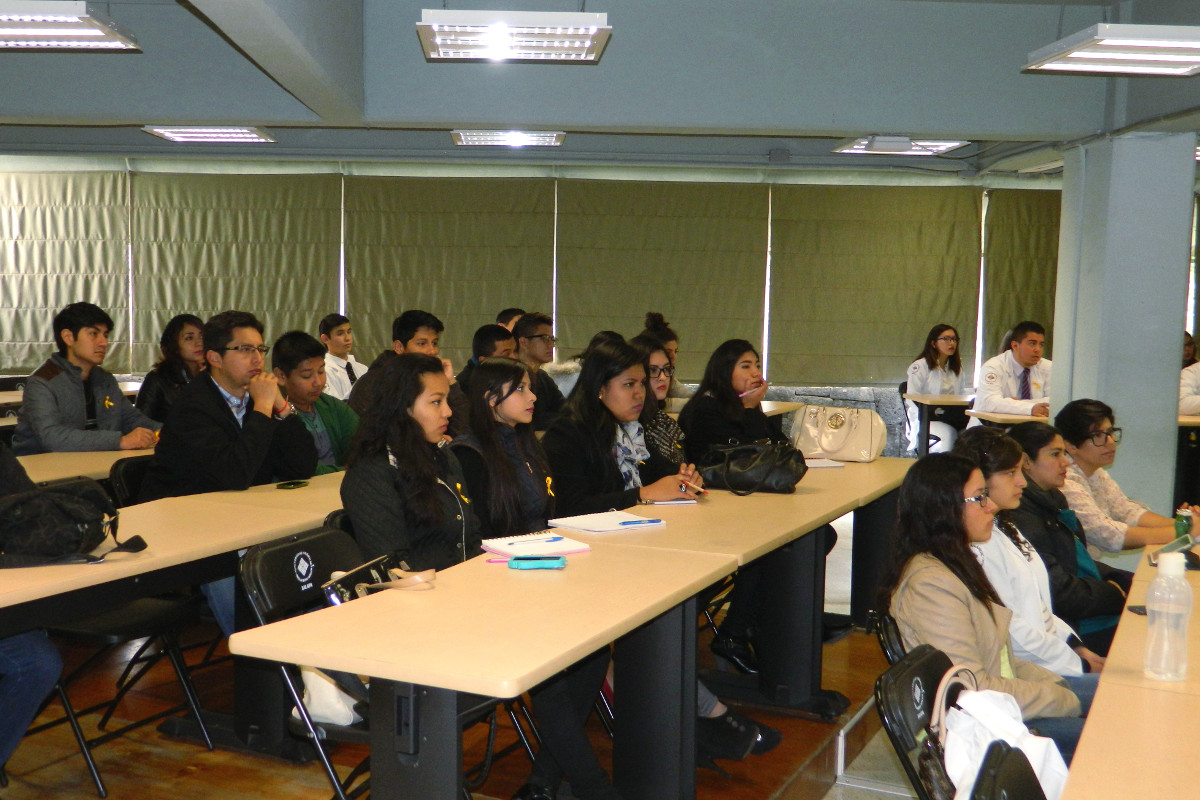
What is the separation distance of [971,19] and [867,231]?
3.35 meters

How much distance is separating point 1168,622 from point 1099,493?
217 centimetres

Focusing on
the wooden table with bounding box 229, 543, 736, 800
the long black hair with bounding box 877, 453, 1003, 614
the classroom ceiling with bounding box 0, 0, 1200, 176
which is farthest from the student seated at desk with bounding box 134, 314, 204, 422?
the long black hair with bounding box 877, 453, 1003, 614

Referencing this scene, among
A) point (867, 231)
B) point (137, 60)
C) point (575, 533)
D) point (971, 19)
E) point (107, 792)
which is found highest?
point (971, 19)

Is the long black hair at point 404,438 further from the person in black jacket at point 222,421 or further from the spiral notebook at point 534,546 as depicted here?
the person in black jacket at point 222,421

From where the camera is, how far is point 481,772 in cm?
280

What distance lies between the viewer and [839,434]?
4.67 m

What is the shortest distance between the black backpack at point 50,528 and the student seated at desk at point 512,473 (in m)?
1.00

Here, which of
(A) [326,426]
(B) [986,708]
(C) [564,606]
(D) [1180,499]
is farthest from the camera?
(D) [1180,499]

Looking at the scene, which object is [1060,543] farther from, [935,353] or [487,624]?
[935,353]

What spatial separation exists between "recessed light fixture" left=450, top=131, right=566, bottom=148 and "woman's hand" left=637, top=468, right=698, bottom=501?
426cm

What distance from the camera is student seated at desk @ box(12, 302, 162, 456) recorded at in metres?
4.64

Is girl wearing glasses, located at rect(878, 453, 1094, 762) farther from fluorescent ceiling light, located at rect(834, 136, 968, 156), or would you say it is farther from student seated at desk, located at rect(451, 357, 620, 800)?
fluorescent ceiling light, located at rect(834, 136, 968, 156)

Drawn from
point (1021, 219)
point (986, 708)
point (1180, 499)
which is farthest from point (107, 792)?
point (1021, 219)

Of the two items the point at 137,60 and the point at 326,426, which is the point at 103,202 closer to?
the point at 137,60
